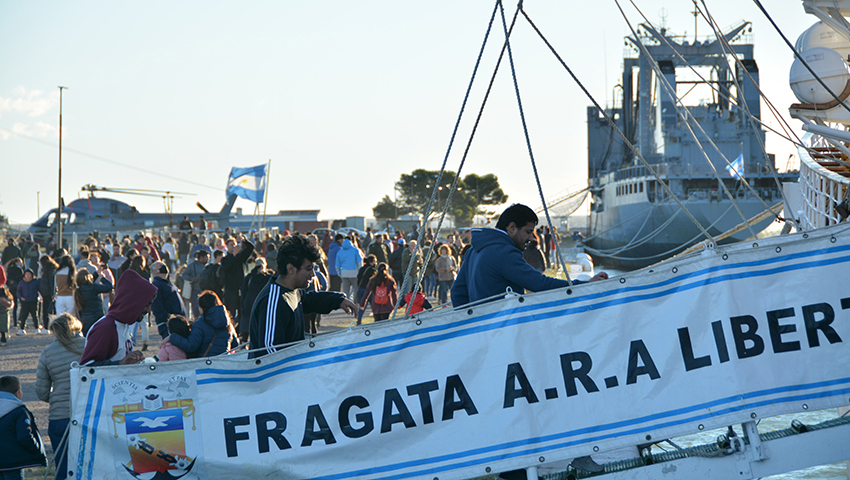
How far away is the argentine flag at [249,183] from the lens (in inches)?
1394

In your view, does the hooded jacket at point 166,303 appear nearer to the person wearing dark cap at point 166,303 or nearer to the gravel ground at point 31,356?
the person wearing dark cap at point 166,303

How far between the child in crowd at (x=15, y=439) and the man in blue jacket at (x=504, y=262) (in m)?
3.00

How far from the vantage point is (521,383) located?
3.83 m

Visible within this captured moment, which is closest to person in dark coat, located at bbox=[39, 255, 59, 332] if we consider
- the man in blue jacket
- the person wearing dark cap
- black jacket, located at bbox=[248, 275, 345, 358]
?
the person wearing dark cap

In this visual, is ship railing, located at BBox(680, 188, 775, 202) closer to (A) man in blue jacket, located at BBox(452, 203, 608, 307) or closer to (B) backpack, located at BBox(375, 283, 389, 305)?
(B) backpack, located at BBox(375, 283, 389, 305)

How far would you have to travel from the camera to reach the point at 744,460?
3838 millimetres

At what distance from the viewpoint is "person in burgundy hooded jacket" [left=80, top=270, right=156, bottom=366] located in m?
5.29

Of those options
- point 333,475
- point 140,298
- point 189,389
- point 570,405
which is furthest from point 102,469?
point 570,405

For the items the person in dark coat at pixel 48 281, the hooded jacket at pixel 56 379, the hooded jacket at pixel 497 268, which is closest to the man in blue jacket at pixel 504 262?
the hooded jacket at pixel 497 268

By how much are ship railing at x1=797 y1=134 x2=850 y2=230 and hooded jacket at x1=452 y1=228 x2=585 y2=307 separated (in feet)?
19.5

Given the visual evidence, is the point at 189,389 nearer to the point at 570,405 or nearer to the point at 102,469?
the point at 102,469

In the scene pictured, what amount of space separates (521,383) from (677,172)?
1666 inches

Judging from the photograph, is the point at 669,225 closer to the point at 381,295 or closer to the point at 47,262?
the point at 381,295

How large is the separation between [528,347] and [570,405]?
36cm
